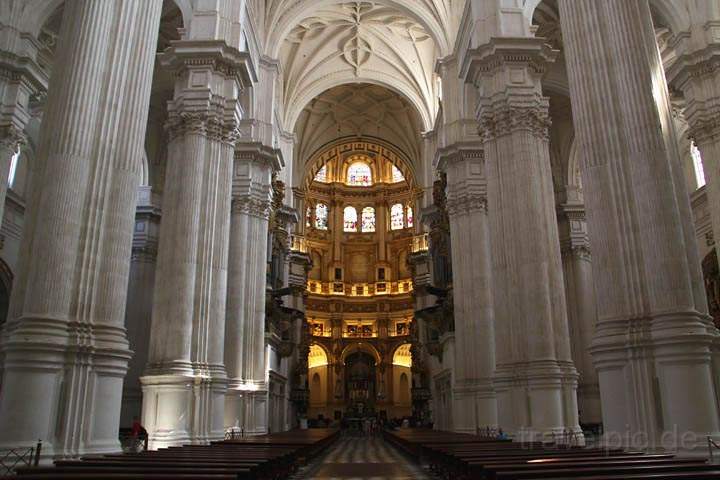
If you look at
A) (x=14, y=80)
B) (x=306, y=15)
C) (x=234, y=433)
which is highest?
(x=306, y=15)

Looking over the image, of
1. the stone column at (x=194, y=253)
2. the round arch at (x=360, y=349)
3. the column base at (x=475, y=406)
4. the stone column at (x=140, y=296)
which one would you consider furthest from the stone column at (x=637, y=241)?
the round arch at (x=360, y=349)

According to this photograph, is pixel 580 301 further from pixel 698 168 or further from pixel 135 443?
pixel 135 443

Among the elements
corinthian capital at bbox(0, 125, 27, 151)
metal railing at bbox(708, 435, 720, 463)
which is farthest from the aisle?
corinthian capital at bbox(0, 125, 27, 151)

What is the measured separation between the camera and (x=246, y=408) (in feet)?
70.4

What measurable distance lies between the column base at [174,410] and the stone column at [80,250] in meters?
4.82

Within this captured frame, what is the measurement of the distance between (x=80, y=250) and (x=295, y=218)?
27.2 metres

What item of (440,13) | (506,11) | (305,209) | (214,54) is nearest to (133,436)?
(214,54)

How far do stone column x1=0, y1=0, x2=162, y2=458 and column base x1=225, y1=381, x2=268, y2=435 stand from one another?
10711 millimetres

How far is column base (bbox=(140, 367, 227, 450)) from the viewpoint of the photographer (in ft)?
46.8

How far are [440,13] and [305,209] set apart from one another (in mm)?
25438

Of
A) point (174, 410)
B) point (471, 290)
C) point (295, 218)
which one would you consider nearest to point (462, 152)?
point (471, 290)

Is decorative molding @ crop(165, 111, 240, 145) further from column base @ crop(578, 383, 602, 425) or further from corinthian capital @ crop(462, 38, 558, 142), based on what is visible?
column base @ crop(578, 383, 602, 425)

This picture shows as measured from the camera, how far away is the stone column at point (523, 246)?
1477cm

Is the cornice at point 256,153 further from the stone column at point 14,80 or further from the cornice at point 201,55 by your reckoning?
the stone column at point 14,80
